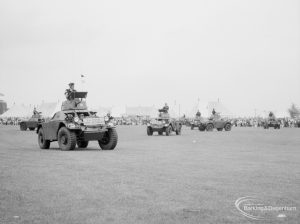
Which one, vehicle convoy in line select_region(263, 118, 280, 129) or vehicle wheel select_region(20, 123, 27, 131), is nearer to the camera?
vehicle wheel select_region(20, 123, 27, 131)

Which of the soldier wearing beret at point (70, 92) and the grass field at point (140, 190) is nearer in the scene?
→ the grass field at point (140, 190)

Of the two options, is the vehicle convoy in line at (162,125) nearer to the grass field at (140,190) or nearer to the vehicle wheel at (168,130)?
the vehicle wheel at (168,130)

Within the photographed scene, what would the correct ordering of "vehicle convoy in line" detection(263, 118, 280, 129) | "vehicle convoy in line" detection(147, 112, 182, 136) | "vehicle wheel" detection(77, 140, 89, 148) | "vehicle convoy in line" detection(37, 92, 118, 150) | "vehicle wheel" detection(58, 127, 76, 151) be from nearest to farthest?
"vehicle wheel" detection(58, 127, 76, 151), "vehicle convoy in line" detection(37, 92, 118, 150), "vehicle wheel" detection(77, 140, 89, 148), "vehicle convoy in line" detection(147, 112, 182, 136), "vehicle convoy in line" detection(263, 118, 280, 129)

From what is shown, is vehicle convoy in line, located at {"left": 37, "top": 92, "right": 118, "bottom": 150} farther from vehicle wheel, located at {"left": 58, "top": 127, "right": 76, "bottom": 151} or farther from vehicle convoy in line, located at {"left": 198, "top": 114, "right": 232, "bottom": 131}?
vehicle convoy in line, located at {"left": 198, "top": 114, "right": 232, "bottom": 131}

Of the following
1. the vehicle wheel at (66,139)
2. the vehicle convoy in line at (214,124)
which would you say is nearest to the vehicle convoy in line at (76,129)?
the vehicle wheel at (66,139)

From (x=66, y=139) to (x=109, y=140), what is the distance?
1.71 m

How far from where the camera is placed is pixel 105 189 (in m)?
9.09

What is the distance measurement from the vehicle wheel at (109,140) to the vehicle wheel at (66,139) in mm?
1514

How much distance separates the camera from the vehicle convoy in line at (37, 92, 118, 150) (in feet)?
65.1

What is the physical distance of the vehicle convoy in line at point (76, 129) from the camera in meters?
19.8

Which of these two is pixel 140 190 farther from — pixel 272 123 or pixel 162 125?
pixel 272 123

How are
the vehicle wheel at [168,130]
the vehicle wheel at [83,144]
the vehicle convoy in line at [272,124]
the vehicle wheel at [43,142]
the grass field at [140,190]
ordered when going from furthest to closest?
the vehicle convoy in line at [272,124] → the vehicle wheel at [168,130] → the vehicle wheel at [83,144] → the vehicle wheel at [43,142] → the grass field at [140,190]

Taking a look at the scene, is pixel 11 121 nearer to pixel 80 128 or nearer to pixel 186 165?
pixel 80 128

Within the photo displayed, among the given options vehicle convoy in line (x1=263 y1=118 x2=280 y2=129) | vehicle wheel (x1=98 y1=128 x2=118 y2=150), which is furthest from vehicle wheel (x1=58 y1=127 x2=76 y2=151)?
vehicle convoy in line (x1=263 y1=118 x2=280 y2=129)
